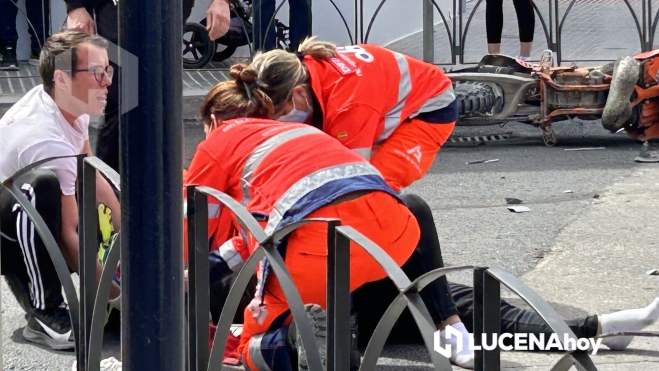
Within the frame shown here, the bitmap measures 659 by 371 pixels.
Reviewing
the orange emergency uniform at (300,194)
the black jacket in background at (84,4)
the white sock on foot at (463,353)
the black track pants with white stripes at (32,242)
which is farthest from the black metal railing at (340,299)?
the black jacket in background at (84,4)

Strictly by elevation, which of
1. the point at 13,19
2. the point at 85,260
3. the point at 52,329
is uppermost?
the point at 85,260

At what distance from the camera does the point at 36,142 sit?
12.2 ft

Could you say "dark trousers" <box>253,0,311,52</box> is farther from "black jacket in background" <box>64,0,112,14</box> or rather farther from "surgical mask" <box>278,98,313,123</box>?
"surgical mask" <box>278,98,313,123</box>

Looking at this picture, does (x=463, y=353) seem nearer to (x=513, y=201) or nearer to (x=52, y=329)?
(x=52, y=329)

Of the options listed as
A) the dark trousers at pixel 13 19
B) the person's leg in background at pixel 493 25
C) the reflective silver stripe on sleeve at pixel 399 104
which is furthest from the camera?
the dark trousers at pixel 13 19

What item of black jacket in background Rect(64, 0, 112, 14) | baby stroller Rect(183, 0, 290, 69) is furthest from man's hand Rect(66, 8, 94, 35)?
baby stroller Rect(183, 0, 290, 69)

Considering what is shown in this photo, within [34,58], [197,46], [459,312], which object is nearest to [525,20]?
[197,46]

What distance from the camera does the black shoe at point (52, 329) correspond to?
3.75 metres

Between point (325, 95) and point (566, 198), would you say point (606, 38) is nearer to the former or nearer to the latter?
point (566, 198)

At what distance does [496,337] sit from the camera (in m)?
1.77

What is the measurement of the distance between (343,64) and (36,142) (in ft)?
3.93

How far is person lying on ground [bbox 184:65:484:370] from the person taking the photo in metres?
3.12

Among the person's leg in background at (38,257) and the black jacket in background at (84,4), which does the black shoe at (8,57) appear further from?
the person's leg in background at (38,257)

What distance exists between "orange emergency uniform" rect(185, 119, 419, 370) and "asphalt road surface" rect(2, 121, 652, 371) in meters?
0.54
